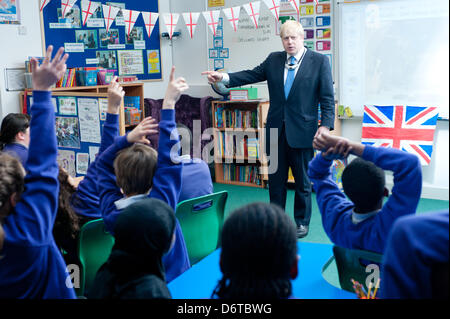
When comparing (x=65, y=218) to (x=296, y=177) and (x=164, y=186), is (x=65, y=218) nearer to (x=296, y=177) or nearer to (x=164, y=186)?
(x=164, y=186)

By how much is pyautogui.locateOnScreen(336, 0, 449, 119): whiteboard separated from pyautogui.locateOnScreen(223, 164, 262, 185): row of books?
1.23m

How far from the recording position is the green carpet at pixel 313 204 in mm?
3505

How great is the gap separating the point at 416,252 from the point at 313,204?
3853mm

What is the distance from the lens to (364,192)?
1.50 meters

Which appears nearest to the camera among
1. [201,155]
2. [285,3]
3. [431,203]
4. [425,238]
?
[425,238]

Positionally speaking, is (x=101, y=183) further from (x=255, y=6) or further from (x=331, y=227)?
(x=255, y=6)

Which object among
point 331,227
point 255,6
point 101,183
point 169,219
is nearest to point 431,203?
point 255,6

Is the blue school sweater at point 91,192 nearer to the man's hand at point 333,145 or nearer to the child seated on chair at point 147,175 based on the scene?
the child seated on chair at point 147,175

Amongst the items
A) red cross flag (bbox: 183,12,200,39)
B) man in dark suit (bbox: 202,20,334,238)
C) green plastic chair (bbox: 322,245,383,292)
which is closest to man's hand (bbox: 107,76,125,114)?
green plastic chair (bbox: 322,245,383,292)

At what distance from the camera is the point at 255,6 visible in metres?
4.60

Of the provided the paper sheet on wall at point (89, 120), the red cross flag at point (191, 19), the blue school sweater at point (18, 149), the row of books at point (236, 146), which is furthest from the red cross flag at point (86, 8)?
the blue school sweater at point (18, 149)

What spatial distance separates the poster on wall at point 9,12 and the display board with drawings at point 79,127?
918mm

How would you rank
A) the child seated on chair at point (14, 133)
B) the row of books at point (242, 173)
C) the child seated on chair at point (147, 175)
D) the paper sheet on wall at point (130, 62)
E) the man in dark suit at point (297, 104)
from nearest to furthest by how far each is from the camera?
the child seated on chair at point (147, 175)
the child seated on chair at point (14, 133)
the man in dark suit at point (297, 104)
the row of books at point (242, 173)
the paper sheet on wall at point (130, 62)
